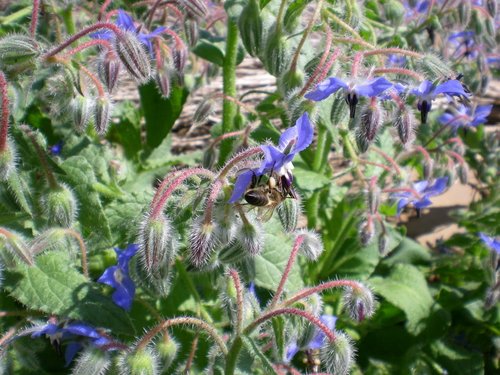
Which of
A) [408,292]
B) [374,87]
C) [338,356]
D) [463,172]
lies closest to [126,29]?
[374,87]

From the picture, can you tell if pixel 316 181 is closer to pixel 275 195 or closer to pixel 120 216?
pixel 120 216

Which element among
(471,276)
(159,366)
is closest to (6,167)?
(159,366)

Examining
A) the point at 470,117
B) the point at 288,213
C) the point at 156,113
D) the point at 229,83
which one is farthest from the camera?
the point at 470,117

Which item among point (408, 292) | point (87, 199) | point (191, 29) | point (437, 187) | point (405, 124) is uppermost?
point (191, 29)

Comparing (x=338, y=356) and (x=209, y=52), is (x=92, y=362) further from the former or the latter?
(x=209, y=52)

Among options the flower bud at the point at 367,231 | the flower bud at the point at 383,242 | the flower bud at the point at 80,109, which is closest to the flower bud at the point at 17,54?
the flower bud at the point at 80,109

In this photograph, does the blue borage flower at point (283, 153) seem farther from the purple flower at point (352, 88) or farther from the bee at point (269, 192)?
the purple flower at point (352, 88)

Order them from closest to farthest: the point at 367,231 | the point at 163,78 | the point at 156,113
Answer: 1. the point at 163,78
2. the point at 367,231
3. the point at 156,113
